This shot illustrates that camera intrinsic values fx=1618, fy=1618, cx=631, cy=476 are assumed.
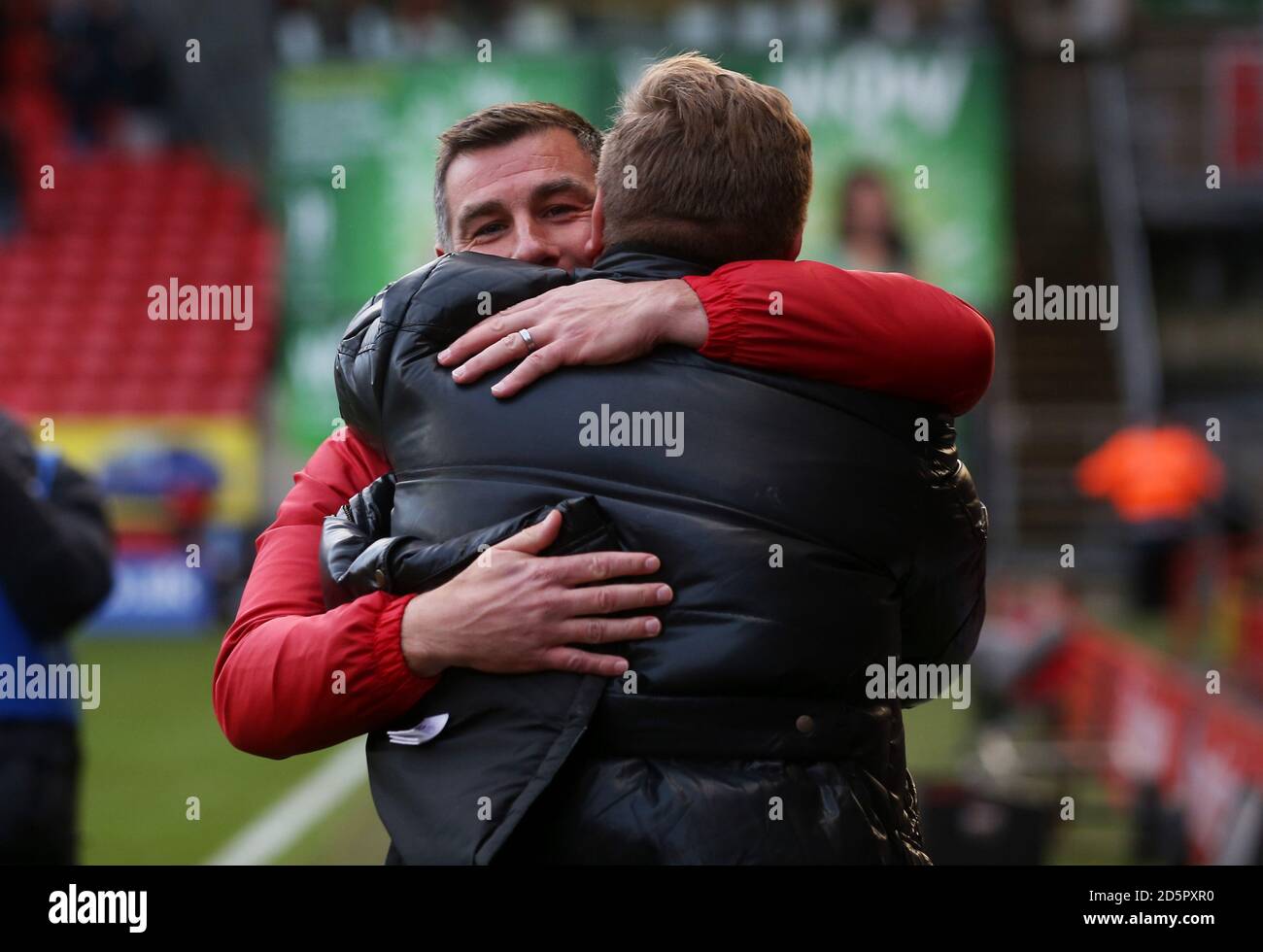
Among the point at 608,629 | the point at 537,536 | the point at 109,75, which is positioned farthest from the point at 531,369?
the point at 109,75

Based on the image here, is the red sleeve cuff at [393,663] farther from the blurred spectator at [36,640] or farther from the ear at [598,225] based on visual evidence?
the blurred spectator at [36,640]

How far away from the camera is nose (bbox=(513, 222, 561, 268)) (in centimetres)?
205

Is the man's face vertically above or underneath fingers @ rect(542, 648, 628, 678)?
above

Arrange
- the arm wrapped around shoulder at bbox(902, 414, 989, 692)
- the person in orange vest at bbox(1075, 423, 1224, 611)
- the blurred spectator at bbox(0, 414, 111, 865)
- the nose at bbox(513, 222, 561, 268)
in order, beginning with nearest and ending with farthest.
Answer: the arm wrapped around shoulder at bbox(902, 414, 989, 692), the nose at bbox(513, 222, 561, 268), the blurred spectator at bbox(0, 414, 111, 865), the person in orange vest at bbox(1075, 423, 1224, 611)

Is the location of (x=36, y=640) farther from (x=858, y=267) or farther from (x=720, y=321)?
(x=858, y=267)

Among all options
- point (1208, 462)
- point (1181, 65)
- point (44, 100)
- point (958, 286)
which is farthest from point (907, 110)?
point (44, 100)

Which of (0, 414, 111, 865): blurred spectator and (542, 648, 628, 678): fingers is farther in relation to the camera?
(0, 414, 111, 865): blurred spectator

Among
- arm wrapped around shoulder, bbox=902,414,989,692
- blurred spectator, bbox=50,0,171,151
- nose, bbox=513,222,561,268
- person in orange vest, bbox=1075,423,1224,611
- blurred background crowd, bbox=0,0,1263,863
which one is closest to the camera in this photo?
arm wrapped around shoulder, bbox=902,414,989,692

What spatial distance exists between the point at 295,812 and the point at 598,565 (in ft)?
18.8

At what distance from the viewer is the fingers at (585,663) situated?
1.57 metres

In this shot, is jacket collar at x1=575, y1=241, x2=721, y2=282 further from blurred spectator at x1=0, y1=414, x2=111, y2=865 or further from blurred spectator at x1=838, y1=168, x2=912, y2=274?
blurred spectator at x1=838, y1=168, x2=912, y2=274

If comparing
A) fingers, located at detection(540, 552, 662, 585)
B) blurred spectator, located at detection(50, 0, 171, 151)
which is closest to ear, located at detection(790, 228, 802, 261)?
fingers, located at detection(540, 552, 662, 585)

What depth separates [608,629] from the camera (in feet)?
5.15

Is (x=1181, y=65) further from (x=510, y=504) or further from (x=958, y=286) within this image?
(x=510, y=504)
